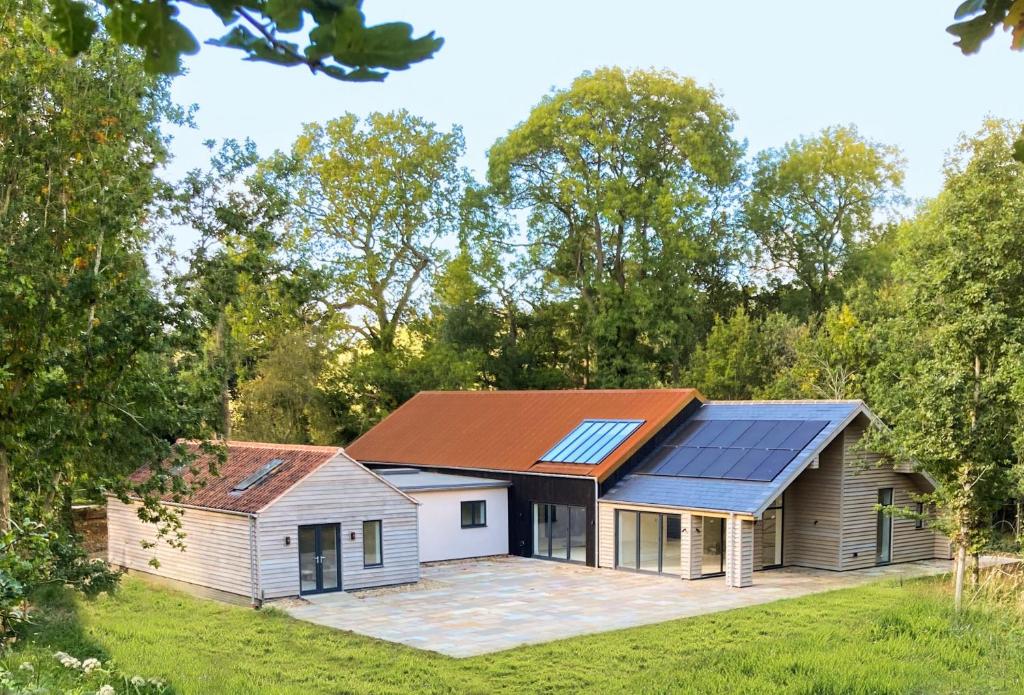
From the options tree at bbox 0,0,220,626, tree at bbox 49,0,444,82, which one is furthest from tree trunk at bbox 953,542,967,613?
tree at bbox 49,0,444,82

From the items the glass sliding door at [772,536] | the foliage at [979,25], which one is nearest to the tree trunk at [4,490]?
the foliage at [979,25]

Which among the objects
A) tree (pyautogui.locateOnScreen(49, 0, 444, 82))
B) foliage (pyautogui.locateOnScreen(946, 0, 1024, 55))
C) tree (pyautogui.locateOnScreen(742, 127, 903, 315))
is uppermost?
tree (pyautogui.locateOnScreen(742, 127, 903, 315))

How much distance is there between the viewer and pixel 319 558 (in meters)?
20.1

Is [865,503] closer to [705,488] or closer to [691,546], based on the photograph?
[705,488]

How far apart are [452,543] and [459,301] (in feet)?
42.8

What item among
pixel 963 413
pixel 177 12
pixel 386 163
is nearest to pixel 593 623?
pixel 963 413

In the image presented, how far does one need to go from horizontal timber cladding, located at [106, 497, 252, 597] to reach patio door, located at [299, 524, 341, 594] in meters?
1.11

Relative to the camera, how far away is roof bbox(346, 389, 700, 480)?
25062mm

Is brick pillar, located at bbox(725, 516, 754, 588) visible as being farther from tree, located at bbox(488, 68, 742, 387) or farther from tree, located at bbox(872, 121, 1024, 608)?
tree, located at bbox(488, 68, 742, 387)

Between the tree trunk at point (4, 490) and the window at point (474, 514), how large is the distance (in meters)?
13.7

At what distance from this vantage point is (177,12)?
1.89 meters

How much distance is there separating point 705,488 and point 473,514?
6.07 meters

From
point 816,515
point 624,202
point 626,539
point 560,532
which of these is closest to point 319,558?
point 560,532

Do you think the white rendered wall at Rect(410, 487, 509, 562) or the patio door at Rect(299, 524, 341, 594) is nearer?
the patio door at Rect(299, 524, 341, 594)
